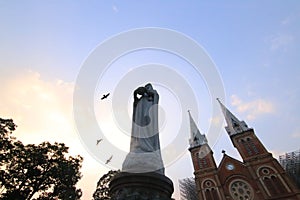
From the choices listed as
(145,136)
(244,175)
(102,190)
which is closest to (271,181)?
(244,175)

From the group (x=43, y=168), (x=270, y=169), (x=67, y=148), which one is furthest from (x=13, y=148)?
(x=270, y=169)

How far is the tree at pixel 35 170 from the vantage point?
13.3m

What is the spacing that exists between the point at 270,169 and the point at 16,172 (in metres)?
27.6

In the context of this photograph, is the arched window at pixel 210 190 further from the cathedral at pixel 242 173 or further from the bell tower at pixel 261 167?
the bell tower at pixel 261 167

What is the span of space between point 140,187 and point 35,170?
14.0 metres

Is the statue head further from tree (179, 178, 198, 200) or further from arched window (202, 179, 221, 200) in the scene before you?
tree (179, 178, 198, 200)

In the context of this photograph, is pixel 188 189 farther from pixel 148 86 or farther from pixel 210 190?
pixel 148 86

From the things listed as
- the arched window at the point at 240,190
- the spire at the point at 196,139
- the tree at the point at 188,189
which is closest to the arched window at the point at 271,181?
the arched window at the point at 240,190

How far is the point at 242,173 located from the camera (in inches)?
1037

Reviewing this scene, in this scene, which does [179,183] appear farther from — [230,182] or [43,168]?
[43,168]

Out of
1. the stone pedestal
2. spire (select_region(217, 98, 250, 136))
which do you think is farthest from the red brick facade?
the stone pedestal

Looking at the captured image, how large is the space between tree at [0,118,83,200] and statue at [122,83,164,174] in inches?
484

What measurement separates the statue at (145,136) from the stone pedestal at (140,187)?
7.6 inches

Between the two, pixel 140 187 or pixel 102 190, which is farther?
pixel 102 190
